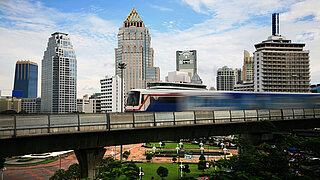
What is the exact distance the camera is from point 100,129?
2058 centimetres

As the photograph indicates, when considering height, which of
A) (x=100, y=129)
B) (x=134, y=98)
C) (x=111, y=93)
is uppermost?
(x=111, y=93)

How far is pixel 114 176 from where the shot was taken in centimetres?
1502

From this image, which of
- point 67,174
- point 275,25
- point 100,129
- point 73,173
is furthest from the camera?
point 275,25

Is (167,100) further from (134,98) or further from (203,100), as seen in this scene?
(203,100)

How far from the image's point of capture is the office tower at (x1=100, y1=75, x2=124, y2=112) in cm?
15475

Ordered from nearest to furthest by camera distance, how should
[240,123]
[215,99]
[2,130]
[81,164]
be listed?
[2,130], [81,164], [240,123], [215,99]

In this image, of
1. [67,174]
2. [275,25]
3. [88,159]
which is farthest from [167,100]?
[275,25]

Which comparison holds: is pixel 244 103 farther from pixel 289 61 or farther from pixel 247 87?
pixel 247 87

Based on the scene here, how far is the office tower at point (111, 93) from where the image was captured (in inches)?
6093

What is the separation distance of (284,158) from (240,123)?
43.8 feet

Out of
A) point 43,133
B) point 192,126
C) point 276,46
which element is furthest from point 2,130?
point 276,46

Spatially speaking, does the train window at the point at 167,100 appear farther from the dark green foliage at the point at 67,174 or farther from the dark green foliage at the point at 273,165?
the dark green foliage at the point at 273,165

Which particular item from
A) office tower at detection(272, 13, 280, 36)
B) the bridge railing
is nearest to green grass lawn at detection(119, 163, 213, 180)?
the bridge railing

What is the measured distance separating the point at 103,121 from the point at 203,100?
22237mm
